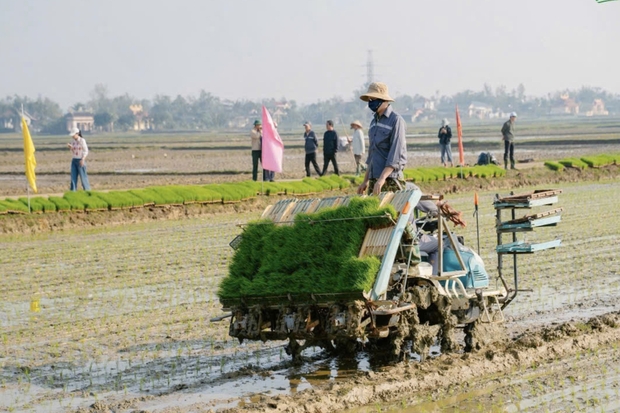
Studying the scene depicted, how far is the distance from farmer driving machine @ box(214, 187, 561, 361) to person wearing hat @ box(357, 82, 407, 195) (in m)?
0.34

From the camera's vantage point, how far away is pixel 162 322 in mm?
10602

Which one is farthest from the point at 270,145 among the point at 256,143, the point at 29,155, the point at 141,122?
the point at 141,122

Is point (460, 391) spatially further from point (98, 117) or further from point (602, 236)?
point (98, 117)

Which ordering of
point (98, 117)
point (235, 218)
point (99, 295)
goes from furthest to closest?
1. point (98, 117)
2. point (235, 218)
3. point (99, 295)

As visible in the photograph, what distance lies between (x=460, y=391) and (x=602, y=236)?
9814mm

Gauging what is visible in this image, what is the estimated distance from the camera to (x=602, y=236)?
672 inches

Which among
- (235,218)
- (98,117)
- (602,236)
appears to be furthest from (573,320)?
(98,117)

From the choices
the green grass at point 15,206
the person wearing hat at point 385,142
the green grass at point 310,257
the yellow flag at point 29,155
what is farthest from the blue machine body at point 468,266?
the yellow flag at point 29,155

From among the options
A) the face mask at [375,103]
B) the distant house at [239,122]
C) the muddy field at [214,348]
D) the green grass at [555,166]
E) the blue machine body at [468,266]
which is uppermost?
the face mask at [375,103]

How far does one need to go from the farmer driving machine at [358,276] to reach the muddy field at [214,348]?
0.31m

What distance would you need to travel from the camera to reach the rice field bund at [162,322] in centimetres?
791

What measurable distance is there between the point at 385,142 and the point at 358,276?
1.54m

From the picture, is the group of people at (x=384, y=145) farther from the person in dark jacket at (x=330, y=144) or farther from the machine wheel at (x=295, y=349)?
the person in dark jacket at (x=330, y=144)

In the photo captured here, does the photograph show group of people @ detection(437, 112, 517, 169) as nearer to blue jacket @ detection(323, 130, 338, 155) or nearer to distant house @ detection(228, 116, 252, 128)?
blue jacket @ detection(323, 130, 338, 155)
